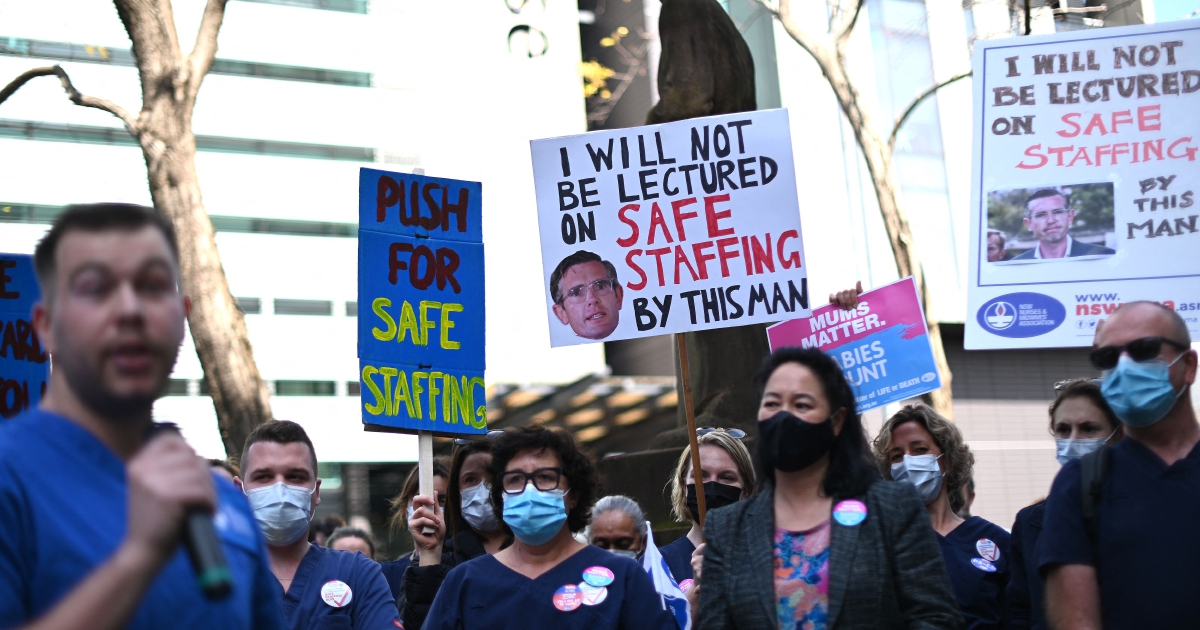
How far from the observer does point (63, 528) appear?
1.84 m

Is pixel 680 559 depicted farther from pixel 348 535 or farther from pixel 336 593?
pixel 348 535

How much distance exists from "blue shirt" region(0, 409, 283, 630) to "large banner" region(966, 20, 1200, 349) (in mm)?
4766

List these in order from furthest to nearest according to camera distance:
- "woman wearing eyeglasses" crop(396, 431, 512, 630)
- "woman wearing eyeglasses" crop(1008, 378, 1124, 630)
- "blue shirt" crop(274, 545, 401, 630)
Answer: "woman wearing eyeglasses" crop(396, 431, 512, 630)
"woman wearing eyeglasses" crop(1008, 378, 1124, 630)
"blue shirt" crop(274, 545, 401, 630)

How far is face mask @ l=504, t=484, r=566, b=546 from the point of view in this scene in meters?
4.53

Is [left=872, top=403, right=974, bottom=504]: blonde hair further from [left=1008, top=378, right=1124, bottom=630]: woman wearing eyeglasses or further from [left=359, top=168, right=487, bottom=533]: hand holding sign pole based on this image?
[left=359, top=168, right=487, bottom=533]: hand holding sign pole

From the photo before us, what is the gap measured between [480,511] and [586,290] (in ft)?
3.61

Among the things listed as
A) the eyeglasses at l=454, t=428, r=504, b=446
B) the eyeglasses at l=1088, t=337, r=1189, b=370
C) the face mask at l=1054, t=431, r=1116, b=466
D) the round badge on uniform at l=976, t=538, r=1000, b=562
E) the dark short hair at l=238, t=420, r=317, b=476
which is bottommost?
the round badge on uniform at l=976, t=538, r=1000, b=562

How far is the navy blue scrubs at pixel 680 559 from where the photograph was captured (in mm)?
5207

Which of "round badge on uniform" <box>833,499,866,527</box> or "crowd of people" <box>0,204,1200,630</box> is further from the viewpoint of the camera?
"round badge on uniform" <box>833,499,866,527</box>

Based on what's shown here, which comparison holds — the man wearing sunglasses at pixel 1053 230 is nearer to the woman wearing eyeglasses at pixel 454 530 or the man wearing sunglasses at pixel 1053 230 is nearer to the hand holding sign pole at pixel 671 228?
the hand holding sign pole at pixel 671 228

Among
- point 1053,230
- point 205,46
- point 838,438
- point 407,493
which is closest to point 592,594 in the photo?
point 838,438

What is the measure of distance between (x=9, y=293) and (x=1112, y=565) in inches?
186

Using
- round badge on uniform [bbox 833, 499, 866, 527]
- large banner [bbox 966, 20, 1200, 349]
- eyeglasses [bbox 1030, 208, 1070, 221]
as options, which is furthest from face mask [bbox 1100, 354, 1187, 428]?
eyeglasses [bbox 1030, 208, 1070, 221]

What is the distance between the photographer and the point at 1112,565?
3.60m
